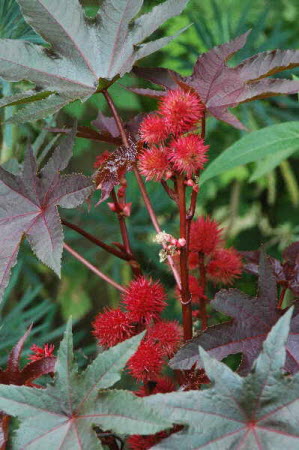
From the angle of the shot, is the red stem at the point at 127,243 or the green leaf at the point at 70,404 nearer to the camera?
the green leaf at the point at 70,404

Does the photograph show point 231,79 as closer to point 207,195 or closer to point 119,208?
point 119,208

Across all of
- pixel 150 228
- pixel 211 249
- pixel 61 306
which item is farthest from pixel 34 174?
pixel 61 306

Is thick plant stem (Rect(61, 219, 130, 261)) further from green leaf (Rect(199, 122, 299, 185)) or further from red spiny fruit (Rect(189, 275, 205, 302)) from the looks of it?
green leaf (Rect(199, 122, 299, 185))

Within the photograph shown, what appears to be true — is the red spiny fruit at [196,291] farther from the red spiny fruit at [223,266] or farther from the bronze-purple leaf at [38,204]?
the bronze-purple leaf at [38,204]

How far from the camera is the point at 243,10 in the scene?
141 centimetres

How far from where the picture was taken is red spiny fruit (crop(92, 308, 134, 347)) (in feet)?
1.85

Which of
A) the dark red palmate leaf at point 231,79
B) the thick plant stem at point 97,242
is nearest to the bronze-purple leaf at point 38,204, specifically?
the thick plant stem at point 97,242

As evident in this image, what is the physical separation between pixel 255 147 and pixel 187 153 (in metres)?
0.10

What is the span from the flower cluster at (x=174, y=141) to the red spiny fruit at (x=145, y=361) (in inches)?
6.0

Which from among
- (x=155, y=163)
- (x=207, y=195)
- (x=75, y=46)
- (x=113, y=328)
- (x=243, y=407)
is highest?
(x=207, y=195)

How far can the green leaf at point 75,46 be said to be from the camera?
1.97ft

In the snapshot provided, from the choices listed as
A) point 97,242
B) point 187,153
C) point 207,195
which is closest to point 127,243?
point 97,242

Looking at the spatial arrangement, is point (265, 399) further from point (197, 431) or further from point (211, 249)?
point (211, 249)

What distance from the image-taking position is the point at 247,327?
0.53 m
